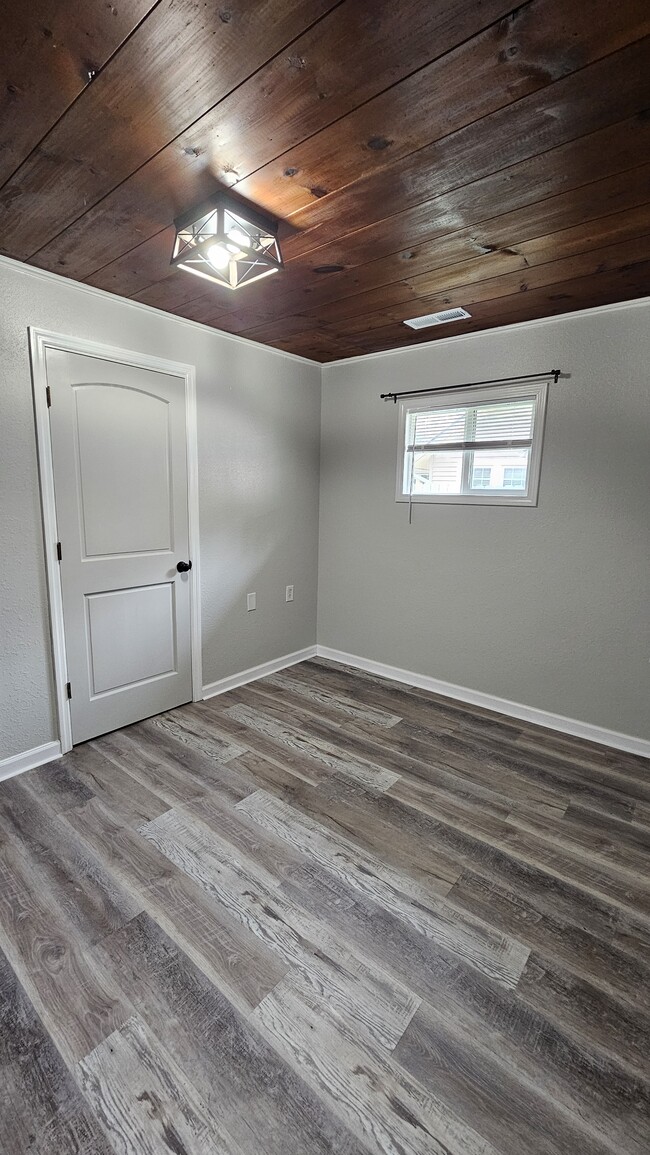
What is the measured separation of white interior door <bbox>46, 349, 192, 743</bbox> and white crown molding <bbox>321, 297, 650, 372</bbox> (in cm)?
144

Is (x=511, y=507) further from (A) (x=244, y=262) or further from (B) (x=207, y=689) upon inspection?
(B) (x=207, y=689)

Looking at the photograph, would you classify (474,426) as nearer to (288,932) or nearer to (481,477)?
(481,477)

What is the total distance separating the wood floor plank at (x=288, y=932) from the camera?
136cm

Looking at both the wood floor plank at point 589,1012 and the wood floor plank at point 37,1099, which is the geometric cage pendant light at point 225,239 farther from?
the wood floor plank at point 589,1012

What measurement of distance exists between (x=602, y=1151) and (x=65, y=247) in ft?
10.9

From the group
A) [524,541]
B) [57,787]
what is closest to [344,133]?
[524,541]

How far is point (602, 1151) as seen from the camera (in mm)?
1071

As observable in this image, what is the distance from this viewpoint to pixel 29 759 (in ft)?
8.05

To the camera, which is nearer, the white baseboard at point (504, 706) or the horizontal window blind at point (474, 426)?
the white baseboard at point (504, 706)

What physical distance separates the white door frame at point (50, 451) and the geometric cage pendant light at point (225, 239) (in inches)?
33.3

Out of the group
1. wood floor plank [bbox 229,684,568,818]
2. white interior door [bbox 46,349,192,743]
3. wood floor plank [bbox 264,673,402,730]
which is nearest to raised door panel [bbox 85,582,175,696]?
white interior door [bbox 46,349,192,743]

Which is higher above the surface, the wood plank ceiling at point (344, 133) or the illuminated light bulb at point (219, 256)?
the wood plank ceiling at point (344, 133)

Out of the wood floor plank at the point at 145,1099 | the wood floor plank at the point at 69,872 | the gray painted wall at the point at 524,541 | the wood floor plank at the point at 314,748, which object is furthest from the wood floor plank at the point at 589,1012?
the gray painted wall at the point at 524,541

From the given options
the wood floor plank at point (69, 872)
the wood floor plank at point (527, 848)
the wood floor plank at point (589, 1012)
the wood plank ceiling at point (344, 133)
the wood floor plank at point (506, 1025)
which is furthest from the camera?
the wood floor plank at point (527, 848)
